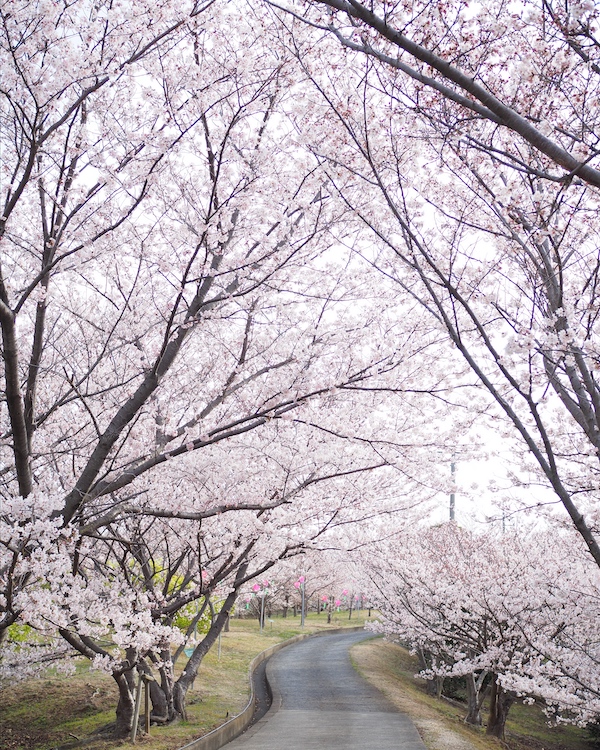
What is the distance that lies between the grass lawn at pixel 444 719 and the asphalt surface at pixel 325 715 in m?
0.40

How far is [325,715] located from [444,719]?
8.81 ft

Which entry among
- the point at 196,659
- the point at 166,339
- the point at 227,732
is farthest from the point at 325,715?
the point at 166,339

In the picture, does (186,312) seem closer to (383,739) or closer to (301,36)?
(301,36)

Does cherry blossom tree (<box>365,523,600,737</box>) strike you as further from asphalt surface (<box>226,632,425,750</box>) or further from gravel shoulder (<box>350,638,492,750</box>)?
asphalt surface (<box>226,632,425,750</box>)

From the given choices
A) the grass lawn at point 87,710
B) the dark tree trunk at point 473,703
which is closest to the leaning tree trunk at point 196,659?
the grass lawn at point 87,710

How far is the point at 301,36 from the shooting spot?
4.42 m

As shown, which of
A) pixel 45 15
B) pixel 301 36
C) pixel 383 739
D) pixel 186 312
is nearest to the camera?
pixel 45 15

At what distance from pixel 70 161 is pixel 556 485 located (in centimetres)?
432

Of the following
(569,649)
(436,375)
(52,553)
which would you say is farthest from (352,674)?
(52,553)

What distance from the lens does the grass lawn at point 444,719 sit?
11.1 meters

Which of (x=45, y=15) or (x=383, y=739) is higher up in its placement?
(x=45, y=15)

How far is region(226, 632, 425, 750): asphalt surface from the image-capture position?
9.99 meters

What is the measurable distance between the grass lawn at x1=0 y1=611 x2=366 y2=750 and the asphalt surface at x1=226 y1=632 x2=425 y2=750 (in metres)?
0.83

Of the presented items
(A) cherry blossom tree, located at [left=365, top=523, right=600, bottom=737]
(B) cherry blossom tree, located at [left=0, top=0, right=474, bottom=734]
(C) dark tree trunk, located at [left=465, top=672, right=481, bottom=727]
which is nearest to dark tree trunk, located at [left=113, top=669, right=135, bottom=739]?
(B) cherry blossom tree, located at [left=0, top=0, right=474, bottom=734]
